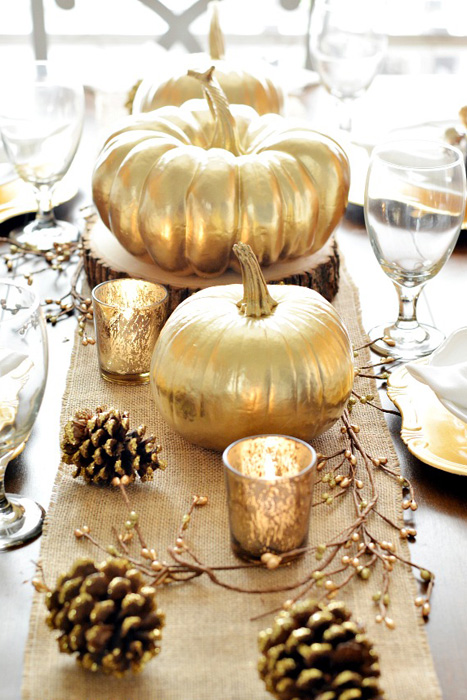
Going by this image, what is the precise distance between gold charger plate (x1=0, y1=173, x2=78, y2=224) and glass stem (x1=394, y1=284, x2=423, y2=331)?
0.58 metres

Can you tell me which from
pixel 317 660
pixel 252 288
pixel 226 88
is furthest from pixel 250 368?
pixel 226 88

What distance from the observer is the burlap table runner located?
0.57m

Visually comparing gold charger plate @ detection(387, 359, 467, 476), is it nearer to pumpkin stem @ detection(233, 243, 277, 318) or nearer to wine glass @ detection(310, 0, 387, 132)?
pumpkin stem @ detection(233, 243, 277, 318)

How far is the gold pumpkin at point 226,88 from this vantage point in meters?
1.35

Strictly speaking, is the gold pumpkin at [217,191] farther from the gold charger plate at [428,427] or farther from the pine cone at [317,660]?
the pine cone at [317,660]

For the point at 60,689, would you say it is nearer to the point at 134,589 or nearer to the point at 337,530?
the point at 134,589

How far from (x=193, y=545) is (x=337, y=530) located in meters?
0.12

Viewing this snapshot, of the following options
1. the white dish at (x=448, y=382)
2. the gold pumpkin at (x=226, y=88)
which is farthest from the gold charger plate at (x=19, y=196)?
the white dish at (x=448, y=382)

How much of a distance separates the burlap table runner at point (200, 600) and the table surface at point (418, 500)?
0.01 m

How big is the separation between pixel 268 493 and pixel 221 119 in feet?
1.92

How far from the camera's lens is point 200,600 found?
64cm

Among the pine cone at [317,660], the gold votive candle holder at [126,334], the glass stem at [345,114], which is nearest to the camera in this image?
the pine cone at [317,660]

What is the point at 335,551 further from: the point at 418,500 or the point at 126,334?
the point at 126,334

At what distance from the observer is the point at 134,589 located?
1.90 feet
